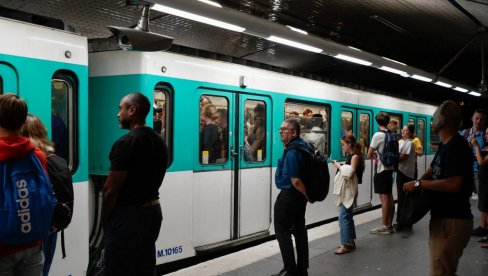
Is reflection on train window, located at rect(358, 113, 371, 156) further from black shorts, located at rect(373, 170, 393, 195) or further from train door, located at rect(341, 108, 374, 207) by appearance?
black shorts, located at rect(373, 170, 393, 195)

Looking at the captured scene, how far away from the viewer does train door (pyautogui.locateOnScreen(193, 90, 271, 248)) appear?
212 inches

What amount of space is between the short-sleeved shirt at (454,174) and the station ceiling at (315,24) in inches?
94.5

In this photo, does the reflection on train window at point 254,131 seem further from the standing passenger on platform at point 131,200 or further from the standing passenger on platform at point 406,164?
the standing passenger on platform at point 131,200

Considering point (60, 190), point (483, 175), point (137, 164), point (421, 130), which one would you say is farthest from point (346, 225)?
point (421, 130)

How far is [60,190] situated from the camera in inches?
121

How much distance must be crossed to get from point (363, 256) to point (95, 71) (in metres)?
3.63

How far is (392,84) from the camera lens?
18.4m

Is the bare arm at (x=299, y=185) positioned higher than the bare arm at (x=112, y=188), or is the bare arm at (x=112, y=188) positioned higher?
the bare arm at (x=112, y=188)

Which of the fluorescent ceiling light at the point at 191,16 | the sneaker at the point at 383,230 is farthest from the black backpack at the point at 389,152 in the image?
the fluorescent ceiling light at the point at 191,16

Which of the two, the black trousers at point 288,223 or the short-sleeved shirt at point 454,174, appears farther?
the black trousers at point 288,223

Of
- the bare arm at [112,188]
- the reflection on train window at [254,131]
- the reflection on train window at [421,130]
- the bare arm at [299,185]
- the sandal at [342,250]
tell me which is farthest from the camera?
the reflection on train window at [421,130]

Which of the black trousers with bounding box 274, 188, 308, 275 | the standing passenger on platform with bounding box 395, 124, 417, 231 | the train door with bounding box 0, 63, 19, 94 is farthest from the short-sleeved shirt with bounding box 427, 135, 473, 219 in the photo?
the standing passenger on platform with bounding box 395, 124, 417, 231

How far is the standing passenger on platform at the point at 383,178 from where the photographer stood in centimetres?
664

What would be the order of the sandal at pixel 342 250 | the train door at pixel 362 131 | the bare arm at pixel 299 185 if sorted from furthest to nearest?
the train door at pixel 362 131, the sandal at pixel 342 250, the bare arm at pixel 299 185
